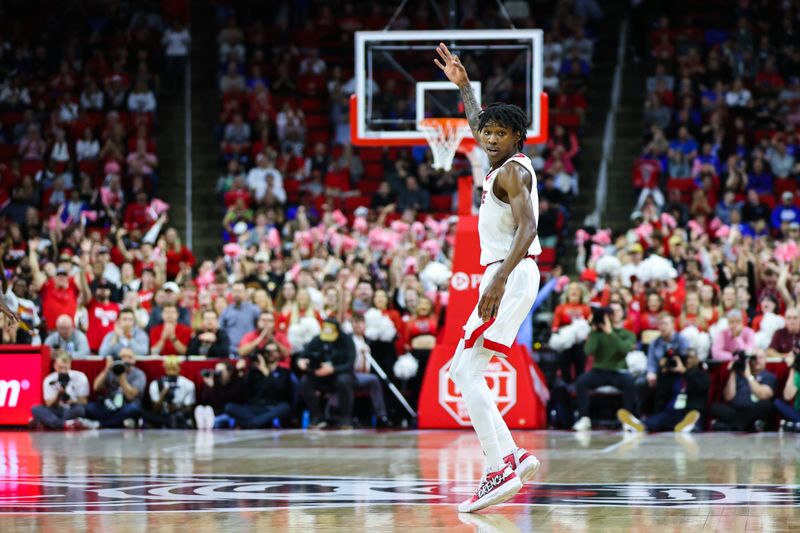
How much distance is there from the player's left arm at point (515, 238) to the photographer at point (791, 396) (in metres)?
8.65

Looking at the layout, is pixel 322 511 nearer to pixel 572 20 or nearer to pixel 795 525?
pixel 795 525

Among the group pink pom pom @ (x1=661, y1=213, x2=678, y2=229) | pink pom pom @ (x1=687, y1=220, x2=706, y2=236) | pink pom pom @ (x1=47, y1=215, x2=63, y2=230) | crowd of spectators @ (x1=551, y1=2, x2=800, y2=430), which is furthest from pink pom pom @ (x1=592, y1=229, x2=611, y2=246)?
pink pom pom @ (x1=47, y1=215, x2=63, y2=230)

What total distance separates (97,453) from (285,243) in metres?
9.60

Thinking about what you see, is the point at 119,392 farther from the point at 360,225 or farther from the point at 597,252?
the point at 597,252

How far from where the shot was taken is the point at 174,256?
20.8 m

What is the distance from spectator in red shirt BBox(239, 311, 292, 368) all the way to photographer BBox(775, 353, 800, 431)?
19.4 ft

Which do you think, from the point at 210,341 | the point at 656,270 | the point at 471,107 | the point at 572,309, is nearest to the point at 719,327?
the point at 572,309

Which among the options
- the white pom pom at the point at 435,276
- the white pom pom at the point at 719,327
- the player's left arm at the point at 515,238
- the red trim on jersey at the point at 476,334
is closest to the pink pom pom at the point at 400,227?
Answer: the white pom pom at the point at 435,276

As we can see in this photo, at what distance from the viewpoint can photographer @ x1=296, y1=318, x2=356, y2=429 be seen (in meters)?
16.4

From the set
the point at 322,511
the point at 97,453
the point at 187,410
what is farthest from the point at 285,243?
the point at 322,511

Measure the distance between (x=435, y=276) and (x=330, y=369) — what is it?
2.61 metres

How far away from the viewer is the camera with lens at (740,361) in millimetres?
15570

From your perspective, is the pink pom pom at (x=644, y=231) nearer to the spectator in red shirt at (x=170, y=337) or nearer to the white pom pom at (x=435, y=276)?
the white pom pom at (x=435, y=276)

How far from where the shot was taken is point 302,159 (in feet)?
80.3
